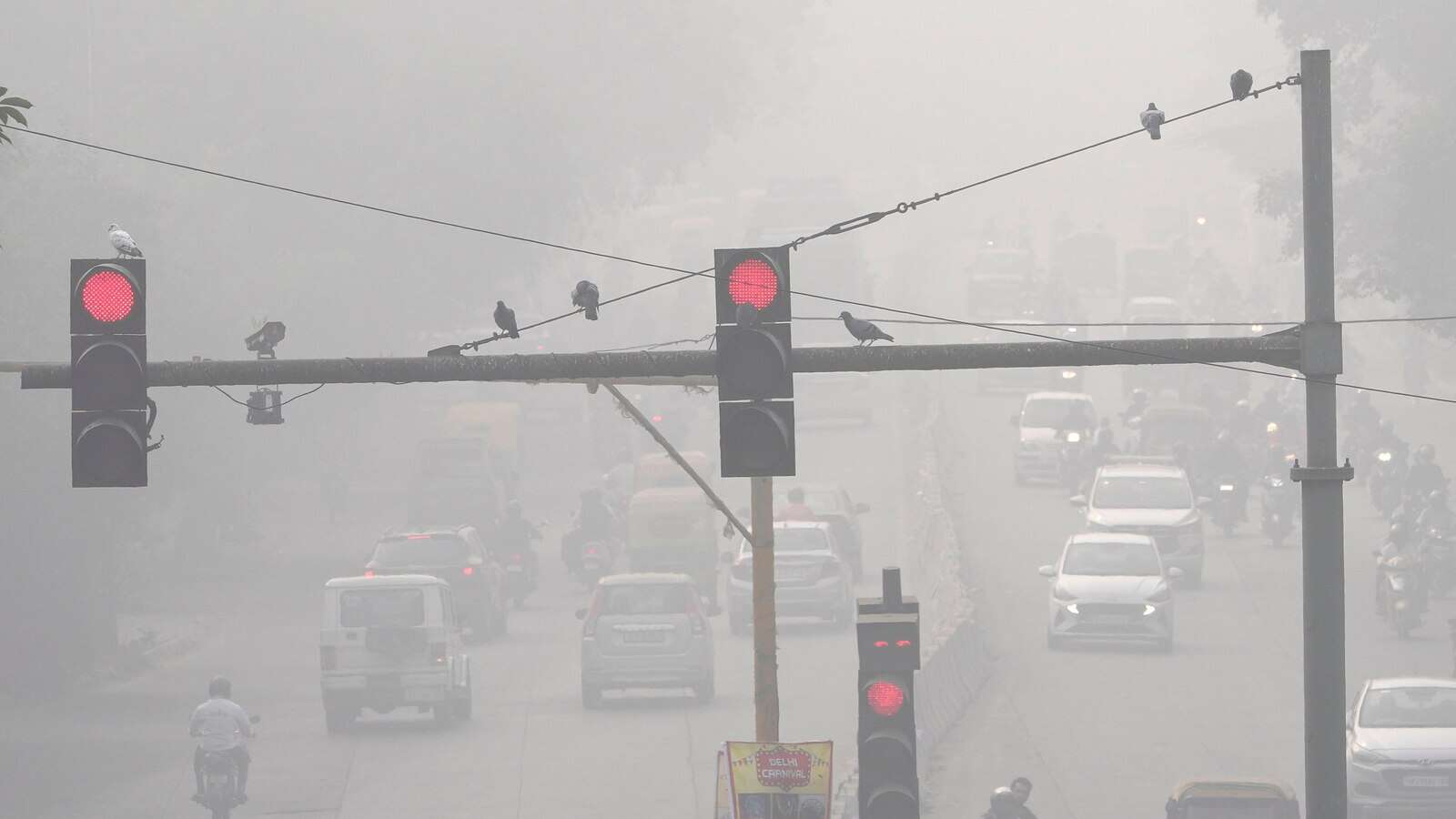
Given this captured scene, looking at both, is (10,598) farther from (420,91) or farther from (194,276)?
(420,91)

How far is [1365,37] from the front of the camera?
49.4 meters

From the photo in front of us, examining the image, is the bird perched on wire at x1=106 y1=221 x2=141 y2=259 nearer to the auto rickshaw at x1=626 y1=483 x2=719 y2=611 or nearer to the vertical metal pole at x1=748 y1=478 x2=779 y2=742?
the vertical metal pole at x1=748 y1=478 x2=779 y2=742

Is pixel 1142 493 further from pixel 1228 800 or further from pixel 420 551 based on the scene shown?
pixel 1228 800

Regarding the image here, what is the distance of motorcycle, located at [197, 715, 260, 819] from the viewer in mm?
21859

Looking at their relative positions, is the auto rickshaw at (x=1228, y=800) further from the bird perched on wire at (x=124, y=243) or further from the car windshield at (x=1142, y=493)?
the car windshield at (x=1142, y=493)

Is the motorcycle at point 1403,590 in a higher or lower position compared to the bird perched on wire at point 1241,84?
lower

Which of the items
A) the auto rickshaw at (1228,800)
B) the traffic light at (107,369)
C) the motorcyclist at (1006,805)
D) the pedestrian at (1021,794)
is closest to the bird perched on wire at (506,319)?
the traffic light at (107,369)

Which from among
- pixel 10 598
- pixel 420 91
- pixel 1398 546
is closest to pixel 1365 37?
pixel 1398 546

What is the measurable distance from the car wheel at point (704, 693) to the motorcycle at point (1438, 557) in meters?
11.8

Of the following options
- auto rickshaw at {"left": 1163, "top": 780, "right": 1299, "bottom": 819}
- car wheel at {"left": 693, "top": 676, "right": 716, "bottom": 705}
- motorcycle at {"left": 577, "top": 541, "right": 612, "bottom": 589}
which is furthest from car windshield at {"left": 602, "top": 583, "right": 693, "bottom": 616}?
motorcycle at {"left": 577, "top": 541, "right": 612, "bottom": 589}

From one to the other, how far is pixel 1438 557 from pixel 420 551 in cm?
1605

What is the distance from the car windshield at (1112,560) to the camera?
32.0m

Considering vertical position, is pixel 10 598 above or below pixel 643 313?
below

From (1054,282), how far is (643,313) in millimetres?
19502
